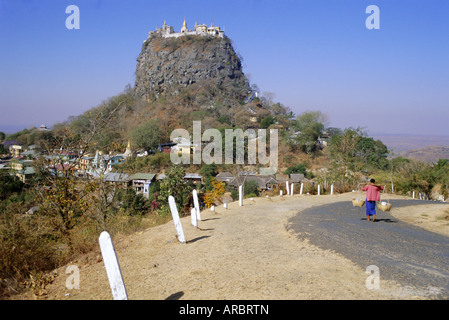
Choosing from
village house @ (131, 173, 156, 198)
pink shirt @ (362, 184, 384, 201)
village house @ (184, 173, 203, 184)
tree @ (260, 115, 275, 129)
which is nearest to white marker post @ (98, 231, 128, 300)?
pink shirt @ (362, 184, 384, 201)

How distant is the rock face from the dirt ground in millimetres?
76456

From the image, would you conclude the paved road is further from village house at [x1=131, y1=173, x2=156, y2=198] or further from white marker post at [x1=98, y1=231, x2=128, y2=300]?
village house at [x1=131, y1=173, x2=156, y2=198]

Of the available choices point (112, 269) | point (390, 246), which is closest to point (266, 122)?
point (390, 246)

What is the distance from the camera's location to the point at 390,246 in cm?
678

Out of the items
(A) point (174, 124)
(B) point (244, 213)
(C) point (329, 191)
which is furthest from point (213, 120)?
(B) point (244, 213)

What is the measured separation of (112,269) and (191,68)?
90.1m

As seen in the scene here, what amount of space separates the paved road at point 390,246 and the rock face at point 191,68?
74946 mm

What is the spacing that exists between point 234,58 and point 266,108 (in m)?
30.4

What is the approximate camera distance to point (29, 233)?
696 cm

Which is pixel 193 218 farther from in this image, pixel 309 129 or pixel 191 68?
pixel 191 68

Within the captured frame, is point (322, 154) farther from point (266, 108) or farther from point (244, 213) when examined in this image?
point (244, 213)

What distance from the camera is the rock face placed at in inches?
3430

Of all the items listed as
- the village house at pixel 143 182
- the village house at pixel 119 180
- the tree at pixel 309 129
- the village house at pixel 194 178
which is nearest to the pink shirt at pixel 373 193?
the village house at pixel 119 180

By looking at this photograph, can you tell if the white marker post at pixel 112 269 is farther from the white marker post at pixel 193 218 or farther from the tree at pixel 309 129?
the tree at pixel 309 129
